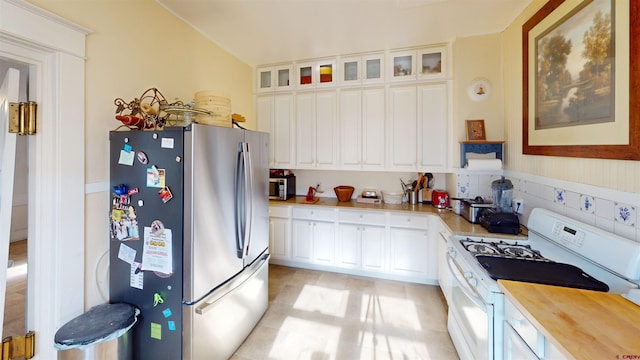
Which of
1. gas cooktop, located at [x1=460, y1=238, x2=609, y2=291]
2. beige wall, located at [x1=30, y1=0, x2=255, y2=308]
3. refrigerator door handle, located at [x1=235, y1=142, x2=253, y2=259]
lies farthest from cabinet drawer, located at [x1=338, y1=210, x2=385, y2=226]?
beige wall, located at [x1=30, y1=0, x2=255, y2=308]

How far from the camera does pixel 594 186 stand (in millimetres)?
1412

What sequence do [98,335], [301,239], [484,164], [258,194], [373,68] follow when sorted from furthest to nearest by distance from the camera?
[301,239] → [373,68] → [484,164] → [258,194] → [98,335]

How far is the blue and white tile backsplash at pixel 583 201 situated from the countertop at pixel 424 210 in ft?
1.00

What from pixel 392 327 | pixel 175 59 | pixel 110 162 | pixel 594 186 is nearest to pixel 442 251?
pixel 392 327

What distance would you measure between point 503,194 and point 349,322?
180cm

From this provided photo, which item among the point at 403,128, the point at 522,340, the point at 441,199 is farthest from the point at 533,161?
the point at 522,340

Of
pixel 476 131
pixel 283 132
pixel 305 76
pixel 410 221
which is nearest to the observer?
pixel 476 131

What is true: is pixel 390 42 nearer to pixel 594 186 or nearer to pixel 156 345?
pixel 594 186

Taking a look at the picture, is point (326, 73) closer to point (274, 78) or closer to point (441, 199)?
point (274, 78)

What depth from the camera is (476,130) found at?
2.60 metres

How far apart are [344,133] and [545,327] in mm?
2664

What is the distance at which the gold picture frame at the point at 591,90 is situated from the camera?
3.84 ft

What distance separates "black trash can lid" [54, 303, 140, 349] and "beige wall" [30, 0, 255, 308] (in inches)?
6.5

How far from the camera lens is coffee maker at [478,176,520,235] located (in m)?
1.92
